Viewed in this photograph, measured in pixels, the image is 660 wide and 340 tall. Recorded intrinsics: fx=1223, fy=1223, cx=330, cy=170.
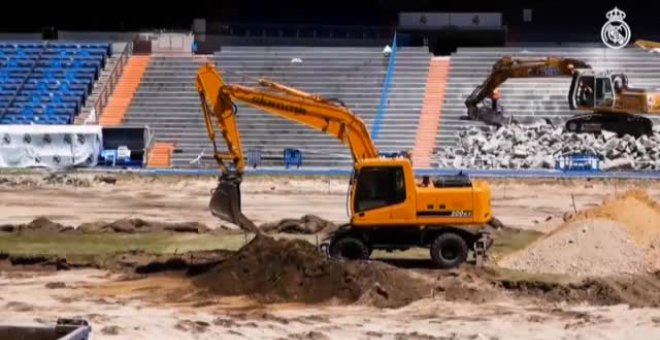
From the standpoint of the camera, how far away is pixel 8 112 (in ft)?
161

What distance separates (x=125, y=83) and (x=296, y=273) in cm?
3307

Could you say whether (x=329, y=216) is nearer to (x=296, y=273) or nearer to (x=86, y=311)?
(x=296, y=273)

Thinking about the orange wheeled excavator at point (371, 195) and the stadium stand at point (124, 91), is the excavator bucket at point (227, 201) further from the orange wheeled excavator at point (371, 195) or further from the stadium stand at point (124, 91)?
the stadium stand at point (124, 91)

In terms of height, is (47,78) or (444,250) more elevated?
(47,78)

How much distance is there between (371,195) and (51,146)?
26001mm

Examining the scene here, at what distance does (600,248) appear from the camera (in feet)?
65.7

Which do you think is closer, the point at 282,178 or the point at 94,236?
the point at 94,236

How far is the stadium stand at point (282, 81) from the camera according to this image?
45.0 metres

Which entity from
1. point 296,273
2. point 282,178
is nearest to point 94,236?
point 296,273

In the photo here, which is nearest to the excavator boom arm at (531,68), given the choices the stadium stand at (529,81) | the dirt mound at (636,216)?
the stadium stand at (529,81)

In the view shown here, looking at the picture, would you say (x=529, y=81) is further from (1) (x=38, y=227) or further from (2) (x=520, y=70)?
(1) (x=38, y=227)

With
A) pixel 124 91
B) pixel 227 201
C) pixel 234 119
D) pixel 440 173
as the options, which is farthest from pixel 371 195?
pixel 124 91

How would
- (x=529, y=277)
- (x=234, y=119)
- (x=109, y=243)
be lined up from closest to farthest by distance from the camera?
(x=529, y=277)
(x=234, y=119)
(x=109, y=243)

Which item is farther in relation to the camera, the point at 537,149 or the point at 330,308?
the point at 537,149
